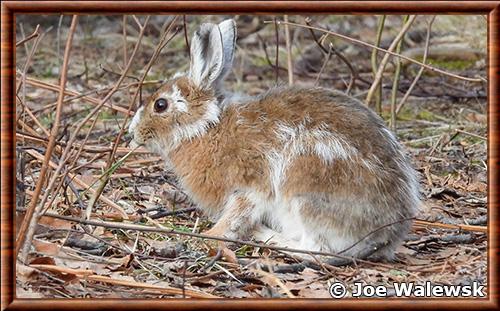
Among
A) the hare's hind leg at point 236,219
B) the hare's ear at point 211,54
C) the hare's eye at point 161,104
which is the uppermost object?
the hare's ear at point 211,54

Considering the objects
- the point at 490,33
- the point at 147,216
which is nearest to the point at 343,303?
the point at 490,33

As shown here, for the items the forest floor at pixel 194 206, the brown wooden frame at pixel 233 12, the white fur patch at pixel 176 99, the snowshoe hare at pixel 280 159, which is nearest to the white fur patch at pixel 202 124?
the snowshoe hare at pixel 280 159

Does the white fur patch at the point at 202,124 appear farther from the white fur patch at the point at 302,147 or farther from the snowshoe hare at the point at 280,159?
the white fur patch at the point at 302,147

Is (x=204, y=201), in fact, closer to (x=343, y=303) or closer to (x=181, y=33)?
(x=343, y=303)

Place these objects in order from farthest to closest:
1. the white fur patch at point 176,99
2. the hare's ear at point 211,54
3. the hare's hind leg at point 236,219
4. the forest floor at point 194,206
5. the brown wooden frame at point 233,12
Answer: the white fur patch at point 176,99 < the hare's ear at point 211,54 < the hare's hind leg at point 236,219 < the forest floor at point 194,206 < the brown wooden frame at point 233,12

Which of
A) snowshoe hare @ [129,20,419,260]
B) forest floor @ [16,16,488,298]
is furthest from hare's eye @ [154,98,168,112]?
forest floor @ [16,16,488,298]

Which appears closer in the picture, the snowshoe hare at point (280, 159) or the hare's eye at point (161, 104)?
the snowshoe hare at point (280, 159)
